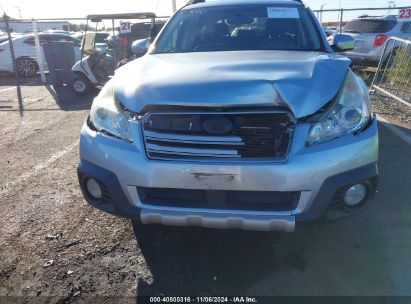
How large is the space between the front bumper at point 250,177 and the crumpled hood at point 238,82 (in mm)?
215

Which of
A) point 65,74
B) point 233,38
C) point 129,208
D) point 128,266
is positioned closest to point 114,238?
point 128,266

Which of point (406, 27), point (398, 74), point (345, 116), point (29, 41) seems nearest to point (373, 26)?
point (406, 27)

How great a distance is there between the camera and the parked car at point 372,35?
11461 mm

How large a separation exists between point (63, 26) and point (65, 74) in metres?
31.2

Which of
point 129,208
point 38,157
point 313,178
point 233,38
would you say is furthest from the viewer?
point 38,157

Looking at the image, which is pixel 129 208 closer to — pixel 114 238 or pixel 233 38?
pixel 114 238

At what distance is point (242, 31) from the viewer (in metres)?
3.88

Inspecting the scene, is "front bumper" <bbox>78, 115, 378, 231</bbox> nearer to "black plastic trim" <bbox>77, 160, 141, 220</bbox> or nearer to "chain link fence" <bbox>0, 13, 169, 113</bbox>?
"black plastic trim" <bbox>77, 160, 141, 220</bbox>

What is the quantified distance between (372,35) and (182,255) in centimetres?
1091

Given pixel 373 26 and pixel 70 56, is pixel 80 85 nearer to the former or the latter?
pixel 70 56

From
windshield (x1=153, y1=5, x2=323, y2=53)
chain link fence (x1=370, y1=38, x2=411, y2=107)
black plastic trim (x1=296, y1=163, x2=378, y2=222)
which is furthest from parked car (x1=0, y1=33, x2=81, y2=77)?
black plastic trim (x1=296, y1=163, x2=378, y2=222)

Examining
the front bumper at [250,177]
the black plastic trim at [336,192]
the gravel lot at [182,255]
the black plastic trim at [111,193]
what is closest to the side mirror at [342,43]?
the gravel lot at [182,255]

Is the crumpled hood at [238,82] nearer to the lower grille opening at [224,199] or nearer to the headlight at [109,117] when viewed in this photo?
the headlight at [109,117]

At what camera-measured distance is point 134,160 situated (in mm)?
2406
